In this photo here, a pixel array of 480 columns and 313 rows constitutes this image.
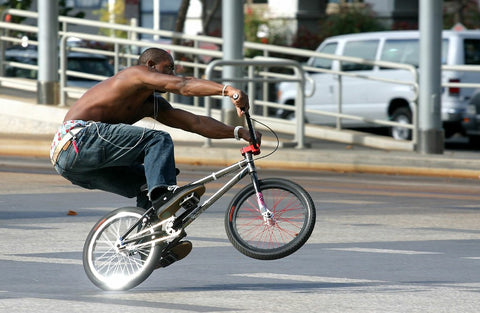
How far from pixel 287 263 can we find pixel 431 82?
29.5ft

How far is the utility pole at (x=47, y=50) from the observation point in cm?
1925

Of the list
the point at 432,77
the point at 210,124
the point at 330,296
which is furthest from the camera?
the point at 432,77

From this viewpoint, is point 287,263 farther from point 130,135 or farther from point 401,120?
point 401,120

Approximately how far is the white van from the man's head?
12885 millimetres

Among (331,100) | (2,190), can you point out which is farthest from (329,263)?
(331,100)

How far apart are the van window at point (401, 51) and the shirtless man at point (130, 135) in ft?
44.7

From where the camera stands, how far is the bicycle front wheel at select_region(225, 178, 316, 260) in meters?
7.27

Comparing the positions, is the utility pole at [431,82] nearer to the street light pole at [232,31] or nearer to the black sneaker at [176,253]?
the street light pole at [232,31]

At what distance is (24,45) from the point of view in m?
20.5

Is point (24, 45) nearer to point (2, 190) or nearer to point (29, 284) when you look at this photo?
point (2, 190)

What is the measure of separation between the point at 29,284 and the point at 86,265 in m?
0.38

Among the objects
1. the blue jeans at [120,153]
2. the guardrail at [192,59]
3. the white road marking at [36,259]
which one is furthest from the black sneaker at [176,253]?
the guardrail at [192,59]

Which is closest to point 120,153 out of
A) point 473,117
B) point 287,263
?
point 287,263

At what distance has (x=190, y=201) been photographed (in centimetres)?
725
